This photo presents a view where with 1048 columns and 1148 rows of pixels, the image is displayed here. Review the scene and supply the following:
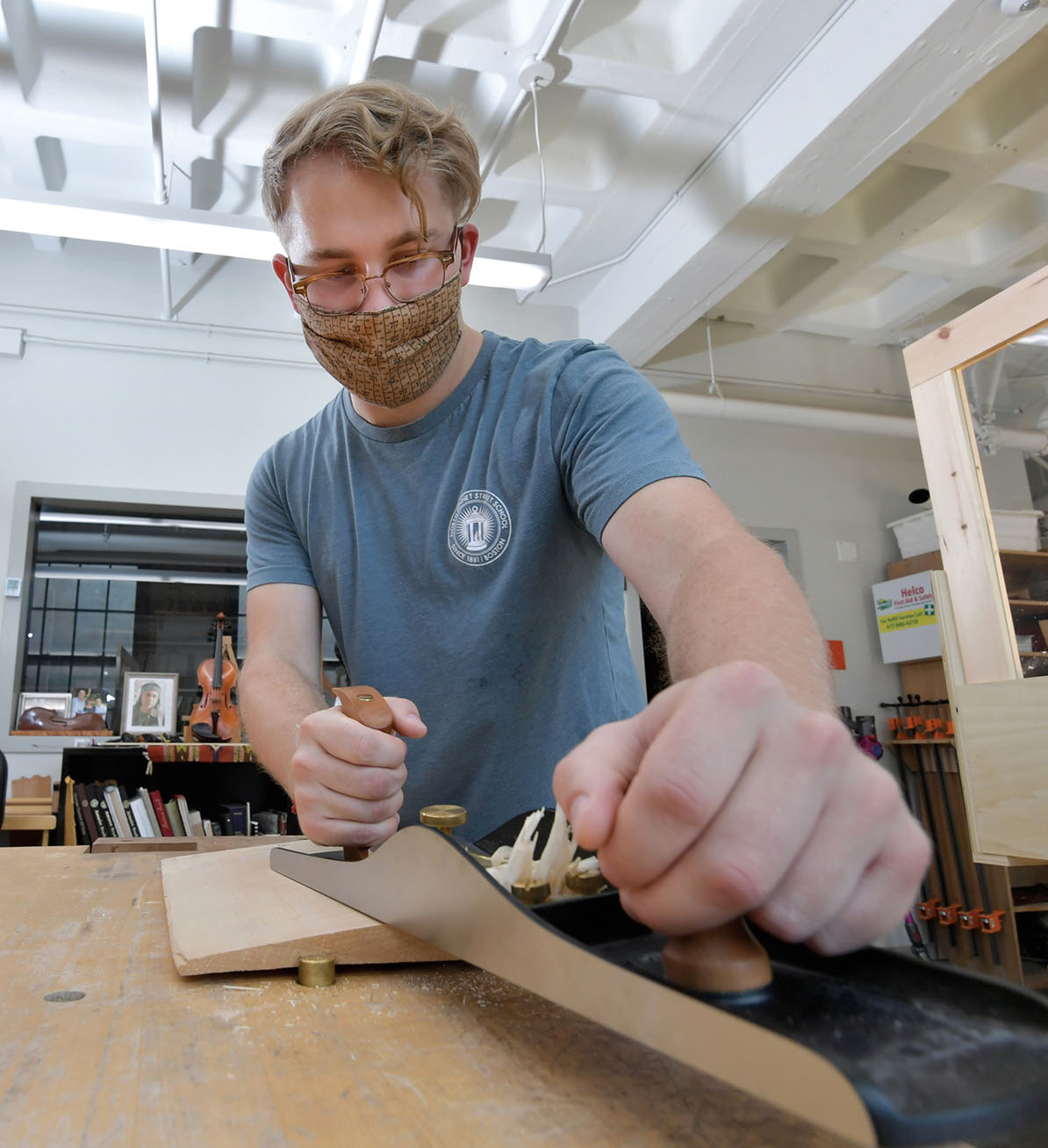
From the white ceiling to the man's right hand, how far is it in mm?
2227

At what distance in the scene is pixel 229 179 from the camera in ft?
11.9

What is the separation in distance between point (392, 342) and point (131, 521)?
130 inches

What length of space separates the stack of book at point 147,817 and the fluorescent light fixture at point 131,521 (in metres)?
1.27

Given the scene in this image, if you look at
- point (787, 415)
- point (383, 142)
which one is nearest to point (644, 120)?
point (787, 415)

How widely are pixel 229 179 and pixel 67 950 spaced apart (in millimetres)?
3647

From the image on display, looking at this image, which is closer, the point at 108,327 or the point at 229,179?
the point at 229,179

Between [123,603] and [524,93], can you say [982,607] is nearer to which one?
[524,93]

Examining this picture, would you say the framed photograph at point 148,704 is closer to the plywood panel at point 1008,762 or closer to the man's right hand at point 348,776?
the plywood panel at point 1008,762

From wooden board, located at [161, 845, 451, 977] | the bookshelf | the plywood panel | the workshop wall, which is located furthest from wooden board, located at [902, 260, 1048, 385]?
the bookshelf

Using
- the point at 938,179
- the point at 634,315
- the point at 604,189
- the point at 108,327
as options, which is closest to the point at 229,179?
the point at 108,327

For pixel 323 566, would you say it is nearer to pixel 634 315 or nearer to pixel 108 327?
pixel 634 315

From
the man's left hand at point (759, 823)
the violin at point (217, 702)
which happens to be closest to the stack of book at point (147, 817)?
the violin at point (217, 702)

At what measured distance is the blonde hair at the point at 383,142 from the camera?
1.04 metres

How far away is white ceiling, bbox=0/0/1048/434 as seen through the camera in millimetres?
2662
